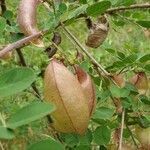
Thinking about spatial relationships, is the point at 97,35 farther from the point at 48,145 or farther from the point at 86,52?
the point at 48,145

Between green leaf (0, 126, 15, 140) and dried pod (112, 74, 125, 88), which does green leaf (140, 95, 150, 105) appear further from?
green leaf (0, 126, 15, 140)

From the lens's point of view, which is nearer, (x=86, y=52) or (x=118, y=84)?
(x=86, y=52)

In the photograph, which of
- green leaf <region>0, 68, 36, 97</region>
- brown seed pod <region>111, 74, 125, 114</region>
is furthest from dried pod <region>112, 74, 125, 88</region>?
green leaf <region>0, 68, 36, 97</region>

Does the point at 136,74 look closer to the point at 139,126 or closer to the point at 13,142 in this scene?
the point at 139,126

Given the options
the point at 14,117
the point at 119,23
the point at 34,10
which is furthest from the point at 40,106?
the point at 119,23

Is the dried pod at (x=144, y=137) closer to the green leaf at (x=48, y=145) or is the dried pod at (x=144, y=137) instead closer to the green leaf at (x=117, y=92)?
the green leaf at (x=117, y=92)

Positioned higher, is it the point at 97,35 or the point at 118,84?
→ the point at 97,35

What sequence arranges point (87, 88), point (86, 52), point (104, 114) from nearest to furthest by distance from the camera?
point (87, 88) → point (86, 52) → point (104, 114)

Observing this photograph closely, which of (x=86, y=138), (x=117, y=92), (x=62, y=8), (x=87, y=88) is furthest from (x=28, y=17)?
(x=86, y=138)
